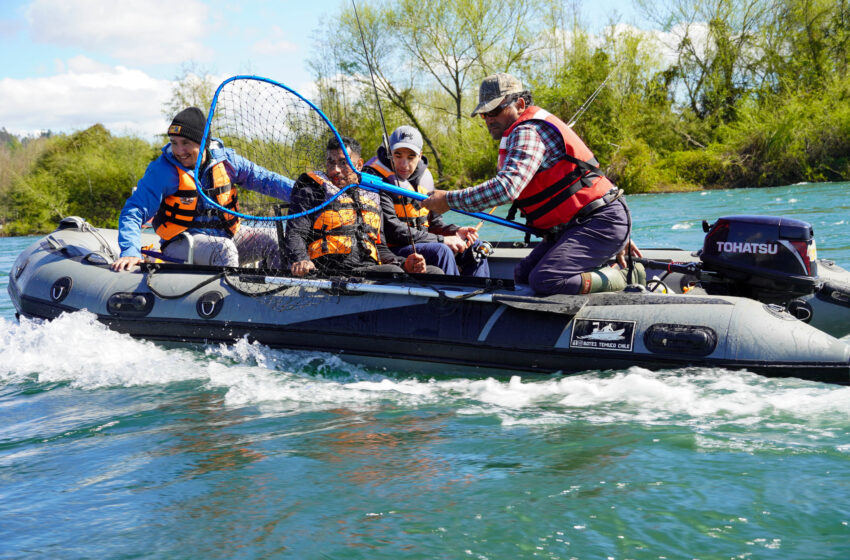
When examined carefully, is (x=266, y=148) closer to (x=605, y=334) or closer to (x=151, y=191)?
(x=151, y=191)

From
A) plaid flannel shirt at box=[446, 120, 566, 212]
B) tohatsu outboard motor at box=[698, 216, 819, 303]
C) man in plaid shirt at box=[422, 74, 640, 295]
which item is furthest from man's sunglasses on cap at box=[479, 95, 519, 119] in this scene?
tohatsu outboard motor at box=[698, 216, 819, 303]

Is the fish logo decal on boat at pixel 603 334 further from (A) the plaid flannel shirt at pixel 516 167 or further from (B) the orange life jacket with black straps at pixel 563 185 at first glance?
(A) the plaid flannel shirt at pixel 516 167

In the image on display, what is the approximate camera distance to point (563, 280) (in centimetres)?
407

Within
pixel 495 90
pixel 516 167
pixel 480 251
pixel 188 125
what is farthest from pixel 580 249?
pixel 188 125

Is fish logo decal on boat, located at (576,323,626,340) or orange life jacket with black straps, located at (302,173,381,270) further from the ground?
orange life jacket with black straps, located at (302,173,381,270)

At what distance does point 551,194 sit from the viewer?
13.1 ft

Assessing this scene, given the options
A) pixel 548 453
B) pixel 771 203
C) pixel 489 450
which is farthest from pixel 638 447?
pixel 771 203

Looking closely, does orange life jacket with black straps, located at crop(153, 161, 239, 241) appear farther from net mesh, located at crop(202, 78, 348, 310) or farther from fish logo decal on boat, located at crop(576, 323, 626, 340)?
fish logo decal on boat, located at crop(576, 323, 626, 340)

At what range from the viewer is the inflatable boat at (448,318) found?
3.69 meters

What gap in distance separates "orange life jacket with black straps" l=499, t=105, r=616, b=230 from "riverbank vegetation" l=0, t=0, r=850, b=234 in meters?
17.8

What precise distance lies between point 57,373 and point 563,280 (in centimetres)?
327

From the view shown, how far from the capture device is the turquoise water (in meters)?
2.42

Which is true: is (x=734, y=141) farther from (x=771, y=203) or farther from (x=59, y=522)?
(x=59, y=522)

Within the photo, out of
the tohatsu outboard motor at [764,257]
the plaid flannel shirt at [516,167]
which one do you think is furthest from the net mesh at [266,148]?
the tohatsu outboard motor at [764,257]
